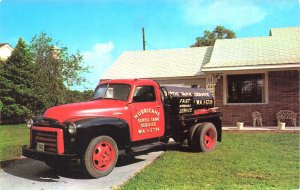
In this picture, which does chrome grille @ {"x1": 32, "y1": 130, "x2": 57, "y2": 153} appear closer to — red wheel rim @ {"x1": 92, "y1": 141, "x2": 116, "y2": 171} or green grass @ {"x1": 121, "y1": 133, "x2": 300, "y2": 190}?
red wheel rim @ {"x1": 92, "y1": 141, "x2": 116, "y2": 171}

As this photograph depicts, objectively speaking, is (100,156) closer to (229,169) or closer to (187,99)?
(229,169)

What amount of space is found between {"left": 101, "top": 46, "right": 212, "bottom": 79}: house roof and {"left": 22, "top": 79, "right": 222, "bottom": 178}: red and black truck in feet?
27.7

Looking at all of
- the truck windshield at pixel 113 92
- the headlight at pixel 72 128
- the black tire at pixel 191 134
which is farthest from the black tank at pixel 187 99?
the headlight at pixel 72 128

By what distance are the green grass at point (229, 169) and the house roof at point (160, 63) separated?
842 centimetres

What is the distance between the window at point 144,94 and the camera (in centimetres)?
835

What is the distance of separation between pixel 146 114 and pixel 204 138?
2380mm

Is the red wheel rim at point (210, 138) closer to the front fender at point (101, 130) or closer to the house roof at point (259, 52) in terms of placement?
the front fender at point (101, 130)

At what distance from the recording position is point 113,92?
28.2 feet

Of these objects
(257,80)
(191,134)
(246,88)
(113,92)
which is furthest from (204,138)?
(257,80)

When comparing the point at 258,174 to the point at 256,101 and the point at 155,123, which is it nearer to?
the point at 155,123

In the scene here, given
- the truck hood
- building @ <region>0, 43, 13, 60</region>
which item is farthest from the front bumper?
building @ <region>0, 43, 13, 60</region>

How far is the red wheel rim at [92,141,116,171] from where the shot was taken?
7137mm

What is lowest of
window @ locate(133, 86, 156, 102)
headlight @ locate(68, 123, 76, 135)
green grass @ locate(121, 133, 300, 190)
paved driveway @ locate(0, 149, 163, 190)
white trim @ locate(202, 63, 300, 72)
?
paved driveway @ locate(0, 149, 163, 190)

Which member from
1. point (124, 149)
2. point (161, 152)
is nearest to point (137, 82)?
point (124, 149)
